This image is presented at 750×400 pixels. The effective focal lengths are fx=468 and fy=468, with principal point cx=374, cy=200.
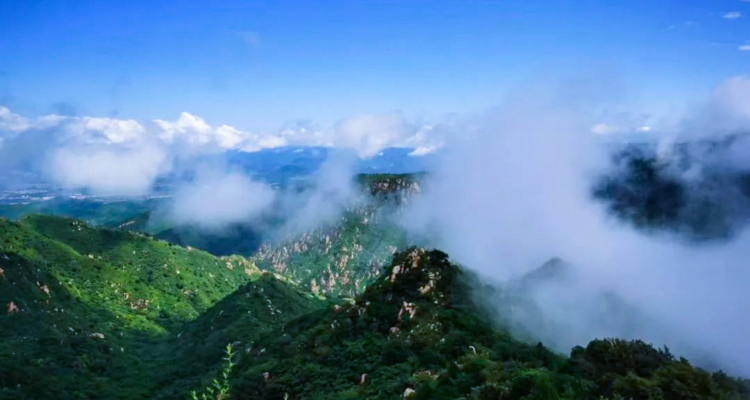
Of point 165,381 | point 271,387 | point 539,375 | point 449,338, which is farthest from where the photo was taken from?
point 165,381

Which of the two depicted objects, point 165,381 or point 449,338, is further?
point 165,381

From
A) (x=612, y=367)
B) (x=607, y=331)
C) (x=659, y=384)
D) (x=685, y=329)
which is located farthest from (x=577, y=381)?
(x=685, y=329)

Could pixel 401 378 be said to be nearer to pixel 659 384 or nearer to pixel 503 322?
pixel 659 384

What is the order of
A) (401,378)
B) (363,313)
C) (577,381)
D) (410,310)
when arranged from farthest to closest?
(363,313) → (410,310) → (401,378) → (577,381)

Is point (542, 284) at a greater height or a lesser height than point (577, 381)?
greater

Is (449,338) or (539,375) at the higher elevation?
(449,338)

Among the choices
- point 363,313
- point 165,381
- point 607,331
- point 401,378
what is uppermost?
point 607,331

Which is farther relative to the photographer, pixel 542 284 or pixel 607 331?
pixel 542 284

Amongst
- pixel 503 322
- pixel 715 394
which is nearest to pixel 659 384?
pixel 715 394

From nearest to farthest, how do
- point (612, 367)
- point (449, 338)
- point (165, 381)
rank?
point (612, 367), point (449, 338), point (165, 381)

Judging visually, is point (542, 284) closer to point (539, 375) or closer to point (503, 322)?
point (503, 322)
